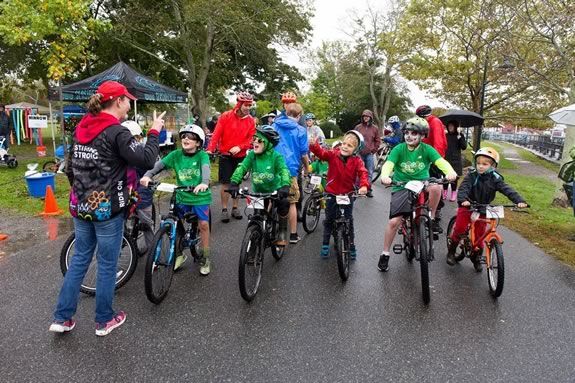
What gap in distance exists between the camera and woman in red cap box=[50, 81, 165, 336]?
2.92 meters

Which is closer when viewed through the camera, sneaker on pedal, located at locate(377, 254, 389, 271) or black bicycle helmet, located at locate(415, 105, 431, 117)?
sneaker on pedal, located at locate(377, 254, 389, 271)

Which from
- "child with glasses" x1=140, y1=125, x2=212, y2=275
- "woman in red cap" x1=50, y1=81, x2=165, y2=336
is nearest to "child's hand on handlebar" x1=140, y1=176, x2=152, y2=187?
"child with glasses" x1=140, y1=125, x2=212, y2=275

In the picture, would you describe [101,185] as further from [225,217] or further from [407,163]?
[225,217]

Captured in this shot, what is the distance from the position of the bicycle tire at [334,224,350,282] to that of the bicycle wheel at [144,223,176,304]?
1.73m

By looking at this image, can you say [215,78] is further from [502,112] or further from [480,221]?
[480,221]

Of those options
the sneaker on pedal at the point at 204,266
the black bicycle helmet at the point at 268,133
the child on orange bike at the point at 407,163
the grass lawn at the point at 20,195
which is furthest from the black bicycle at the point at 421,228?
the grass lawn at the point at 20,195

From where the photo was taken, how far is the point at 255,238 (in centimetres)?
407

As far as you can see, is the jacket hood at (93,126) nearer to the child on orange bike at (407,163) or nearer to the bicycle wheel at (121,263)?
the bicycle wheel at (121,263)

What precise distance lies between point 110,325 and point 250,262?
4.42 ft

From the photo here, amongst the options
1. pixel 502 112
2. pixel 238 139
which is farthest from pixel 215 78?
pixel 238 139

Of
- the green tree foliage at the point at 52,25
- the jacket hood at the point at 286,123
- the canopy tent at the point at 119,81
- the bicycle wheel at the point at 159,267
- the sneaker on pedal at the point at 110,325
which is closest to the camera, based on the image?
the sneaker on pedal at the point at 110,325

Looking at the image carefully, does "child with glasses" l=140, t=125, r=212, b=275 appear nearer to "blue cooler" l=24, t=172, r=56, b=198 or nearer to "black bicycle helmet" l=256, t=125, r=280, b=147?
"black bicycle helmet" l=256, t=125, r=280, b=147

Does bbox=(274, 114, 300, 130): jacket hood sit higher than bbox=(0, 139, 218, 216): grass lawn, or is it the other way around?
bbox=(274, 114, 300, 130): jacket hood

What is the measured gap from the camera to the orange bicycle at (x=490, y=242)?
4070 mm
